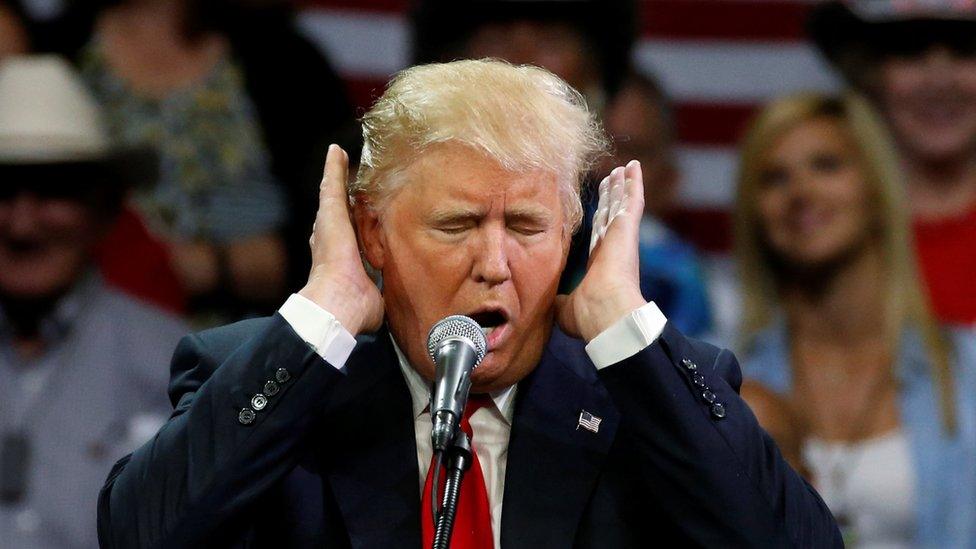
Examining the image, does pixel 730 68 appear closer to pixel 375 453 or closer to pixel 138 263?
pixel 138 263

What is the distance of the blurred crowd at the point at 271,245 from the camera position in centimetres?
381

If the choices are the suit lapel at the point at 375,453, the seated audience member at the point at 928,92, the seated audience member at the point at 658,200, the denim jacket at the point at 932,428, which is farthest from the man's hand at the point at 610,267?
the seated audience member at the point at 928,92

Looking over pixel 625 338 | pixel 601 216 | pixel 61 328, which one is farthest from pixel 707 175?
pixel 625 338

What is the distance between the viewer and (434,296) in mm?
2244

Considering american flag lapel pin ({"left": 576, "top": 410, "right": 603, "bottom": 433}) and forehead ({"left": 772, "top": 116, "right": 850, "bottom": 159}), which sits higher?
forehead ({"left": 772, "top": 116, "right": 850, "bottom": 159})

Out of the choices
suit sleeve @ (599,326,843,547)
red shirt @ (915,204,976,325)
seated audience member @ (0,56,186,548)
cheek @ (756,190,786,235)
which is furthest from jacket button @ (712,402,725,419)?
red shirt @ (915,204,976,325)

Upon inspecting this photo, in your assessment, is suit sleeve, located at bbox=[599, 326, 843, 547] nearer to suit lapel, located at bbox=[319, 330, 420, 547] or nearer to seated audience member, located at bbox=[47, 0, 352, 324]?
suit lapel, located at bbox=[319, 330, 420, 547]

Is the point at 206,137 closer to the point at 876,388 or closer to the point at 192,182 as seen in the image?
the point at 192,182

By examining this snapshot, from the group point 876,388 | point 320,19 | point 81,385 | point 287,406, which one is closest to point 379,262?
point 287,406

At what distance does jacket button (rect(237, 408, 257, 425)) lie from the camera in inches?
84.0

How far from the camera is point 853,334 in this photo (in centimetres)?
407

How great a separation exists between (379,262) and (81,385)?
164 cm

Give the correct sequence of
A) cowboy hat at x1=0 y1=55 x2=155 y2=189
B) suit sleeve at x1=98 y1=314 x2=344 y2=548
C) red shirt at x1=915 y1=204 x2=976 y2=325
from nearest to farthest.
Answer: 1. suit sleeve at x1=98 y1=314 x2=344 y2=548
2. cowboy hat at x1=0 y1=55 x2=155 y2=189
3. red shirt at x1=915 y1=204 x2=976 y2=325

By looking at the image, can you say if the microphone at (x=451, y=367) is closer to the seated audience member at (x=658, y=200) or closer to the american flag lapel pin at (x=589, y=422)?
the american flag lapel pin at (x=589, y=422)
